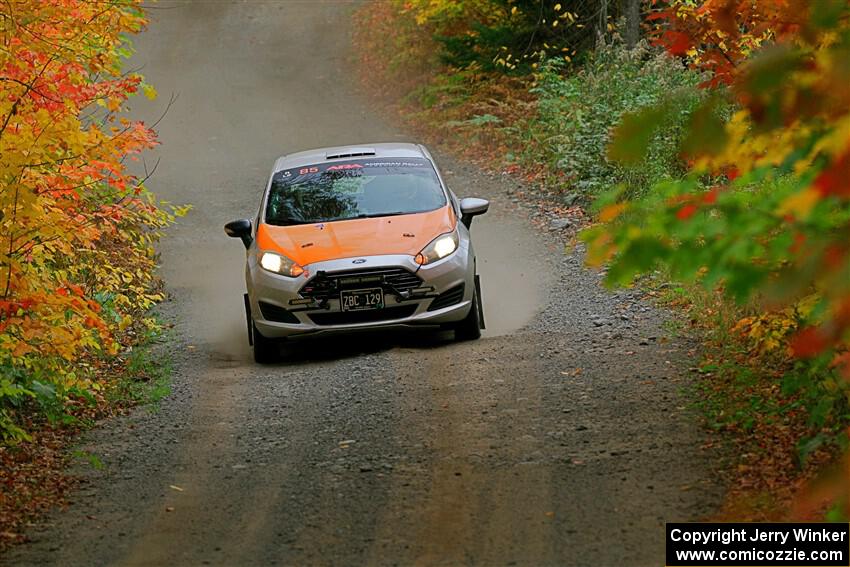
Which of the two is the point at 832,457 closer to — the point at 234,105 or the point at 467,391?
the point at 467,391

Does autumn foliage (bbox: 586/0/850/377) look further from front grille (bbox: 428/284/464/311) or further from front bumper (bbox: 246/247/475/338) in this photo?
front grille (bbox: 428/284/464/311)

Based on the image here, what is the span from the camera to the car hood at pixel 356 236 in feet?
35.3

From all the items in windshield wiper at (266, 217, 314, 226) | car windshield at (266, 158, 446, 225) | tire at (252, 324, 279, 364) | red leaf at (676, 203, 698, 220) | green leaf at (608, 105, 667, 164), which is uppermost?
green leaf at (608, 105, 667, 164)

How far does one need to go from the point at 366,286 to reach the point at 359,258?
10.8 inches

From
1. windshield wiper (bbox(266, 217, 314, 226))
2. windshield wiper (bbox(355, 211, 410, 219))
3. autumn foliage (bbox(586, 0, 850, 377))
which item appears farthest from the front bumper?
autumn foliage (bbox(586, 0, 850, 377))

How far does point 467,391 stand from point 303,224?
302cm

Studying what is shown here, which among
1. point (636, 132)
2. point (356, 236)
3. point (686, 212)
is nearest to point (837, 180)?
point (636, 132)

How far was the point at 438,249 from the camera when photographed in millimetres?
10875

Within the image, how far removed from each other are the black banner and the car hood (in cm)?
553

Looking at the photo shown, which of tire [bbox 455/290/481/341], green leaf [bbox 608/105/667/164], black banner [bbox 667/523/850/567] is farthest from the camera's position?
tire [bbox 455/290/481/341]

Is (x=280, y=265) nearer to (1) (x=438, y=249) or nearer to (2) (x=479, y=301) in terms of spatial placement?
(1) (x=438, y=249)

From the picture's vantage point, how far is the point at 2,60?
28.4 ft

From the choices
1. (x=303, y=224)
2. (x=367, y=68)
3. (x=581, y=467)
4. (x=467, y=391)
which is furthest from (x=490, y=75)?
(x=581, y=467)

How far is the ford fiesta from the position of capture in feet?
34.8
